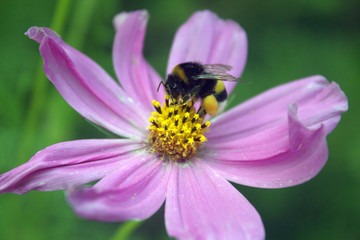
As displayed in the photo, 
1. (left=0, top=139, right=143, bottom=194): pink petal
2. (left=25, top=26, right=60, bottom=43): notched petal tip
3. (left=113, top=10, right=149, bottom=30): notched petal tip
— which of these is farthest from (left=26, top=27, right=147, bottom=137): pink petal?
(left=113, top=10, right=149, bottom=30): notched petal tip

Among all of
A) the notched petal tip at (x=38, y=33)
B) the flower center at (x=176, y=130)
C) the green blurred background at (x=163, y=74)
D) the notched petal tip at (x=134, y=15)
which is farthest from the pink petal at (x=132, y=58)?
the notched petal tip at (x=38, y=33)

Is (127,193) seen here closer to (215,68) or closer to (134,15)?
(215,68)

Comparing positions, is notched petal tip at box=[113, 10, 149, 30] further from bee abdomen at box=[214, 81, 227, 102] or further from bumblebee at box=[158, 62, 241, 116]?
bee abdomen at box=[214, 81, 227, 102]

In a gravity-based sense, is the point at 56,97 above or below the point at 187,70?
below

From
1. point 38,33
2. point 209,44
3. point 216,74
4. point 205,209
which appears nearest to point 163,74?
point 209,44

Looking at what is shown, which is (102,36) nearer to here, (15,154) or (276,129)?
(15,154)

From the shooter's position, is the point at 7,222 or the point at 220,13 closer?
the point at 7,222

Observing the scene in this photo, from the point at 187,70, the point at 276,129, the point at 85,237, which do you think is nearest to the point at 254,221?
the point at 276,129

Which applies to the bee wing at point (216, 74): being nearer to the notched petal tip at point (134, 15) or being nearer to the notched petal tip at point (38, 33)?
the notched petal tip at point (134, 15)
